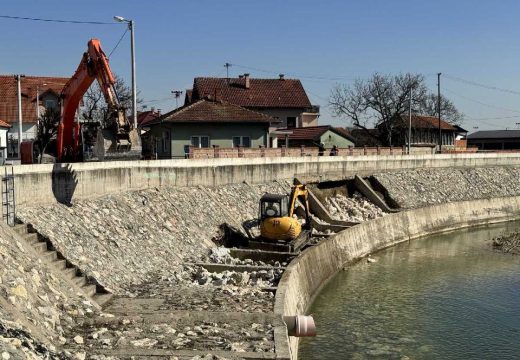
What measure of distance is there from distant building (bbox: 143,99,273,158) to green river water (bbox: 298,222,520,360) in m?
12.9

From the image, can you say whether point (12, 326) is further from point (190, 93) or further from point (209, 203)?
point (190, 93)

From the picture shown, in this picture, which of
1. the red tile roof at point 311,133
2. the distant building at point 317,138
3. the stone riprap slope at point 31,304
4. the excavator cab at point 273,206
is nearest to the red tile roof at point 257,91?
the red tile roof at point 311,133

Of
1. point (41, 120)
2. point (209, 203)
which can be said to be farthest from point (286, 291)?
point (41, 120)

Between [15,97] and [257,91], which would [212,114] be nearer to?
[257,91]

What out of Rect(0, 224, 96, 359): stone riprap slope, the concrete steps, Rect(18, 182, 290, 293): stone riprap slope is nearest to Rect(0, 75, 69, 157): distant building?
Rect(18, 182, 290, 293): stone riprap slope

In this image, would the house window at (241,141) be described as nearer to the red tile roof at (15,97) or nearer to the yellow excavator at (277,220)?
the yellow excavator at (277,220)

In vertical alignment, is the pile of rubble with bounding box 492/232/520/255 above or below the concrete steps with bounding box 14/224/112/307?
below

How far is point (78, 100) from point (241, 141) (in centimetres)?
1727

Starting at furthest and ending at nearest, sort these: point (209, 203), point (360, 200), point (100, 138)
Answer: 1. point (360, 200)
2. point (209, 203)
3. point (100, 138)

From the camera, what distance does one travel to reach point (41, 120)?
43.9 m

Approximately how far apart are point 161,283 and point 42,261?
369 cm

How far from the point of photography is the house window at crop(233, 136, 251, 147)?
3709 cm

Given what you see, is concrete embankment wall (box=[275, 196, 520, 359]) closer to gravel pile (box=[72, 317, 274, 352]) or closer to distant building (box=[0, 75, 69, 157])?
gravel pile (box=[72, 317, 274, 352])

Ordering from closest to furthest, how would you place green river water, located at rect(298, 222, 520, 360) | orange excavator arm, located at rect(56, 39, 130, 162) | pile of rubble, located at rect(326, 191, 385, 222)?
green river water, located at rect(298, 222, 520, 360) → orange excavator arm, located at rect(56, 39, 130, 162) → pile of rubble, located at rect(326, 191, 385, 222)
